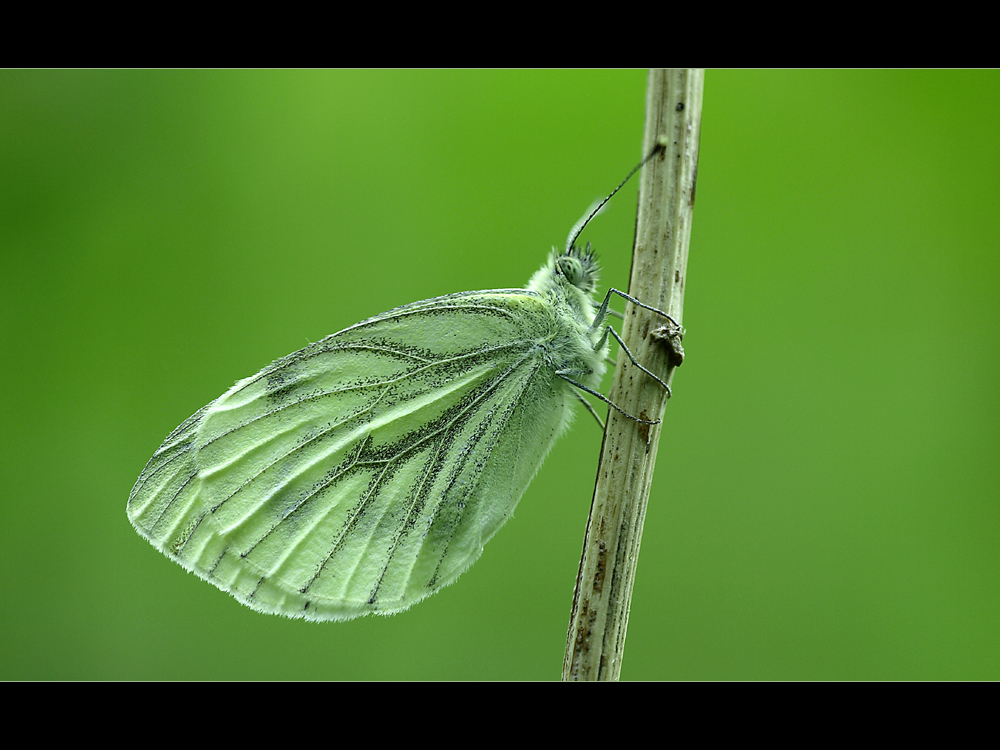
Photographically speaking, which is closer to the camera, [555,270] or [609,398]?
[609,398]

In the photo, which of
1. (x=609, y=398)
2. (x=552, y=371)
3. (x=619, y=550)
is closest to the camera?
(x=619, y=550)

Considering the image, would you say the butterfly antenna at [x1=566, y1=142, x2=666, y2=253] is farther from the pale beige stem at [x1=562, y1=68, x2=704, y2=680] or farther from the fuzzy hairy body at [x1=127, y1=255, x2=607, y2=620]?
the pale beige stem at [x1=562, y1=68, x2=704, y2=680]

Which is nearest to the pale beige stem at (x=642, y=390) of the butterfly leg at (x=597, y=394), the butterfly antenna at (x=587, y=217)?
the butterfly leg at (x=597, y=394)

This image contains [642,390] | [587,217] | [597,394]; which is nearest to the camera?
[642,390]

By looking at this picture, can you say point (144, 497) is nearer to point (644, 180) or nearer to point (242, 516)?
point (242, 516)

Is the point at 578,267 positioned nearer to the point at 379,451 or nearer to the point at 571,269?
the point at 571,269

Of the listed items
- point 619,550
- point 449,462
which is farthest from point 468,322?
point 619,550

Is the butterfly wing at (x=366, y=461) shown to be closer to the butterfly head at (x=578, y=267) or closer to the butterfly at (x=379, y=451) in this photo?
the butterfly at (x=379, y=451)

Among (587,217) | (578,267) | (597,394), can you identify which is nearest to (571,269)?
(578,267)
